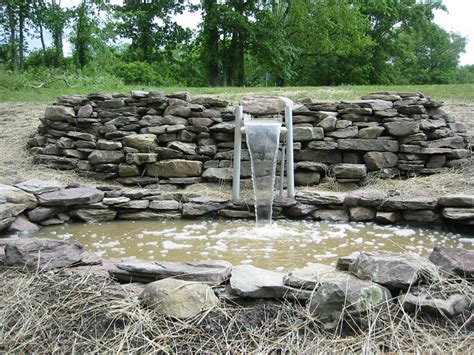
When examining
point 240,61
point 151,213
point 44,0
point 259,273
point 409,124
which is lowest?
point 151,213

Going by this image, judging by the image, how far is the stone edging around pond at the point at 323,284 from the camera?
2.29 meters

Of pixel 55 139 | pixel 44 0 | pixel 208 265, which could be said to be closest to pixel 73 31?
pixel 44 0

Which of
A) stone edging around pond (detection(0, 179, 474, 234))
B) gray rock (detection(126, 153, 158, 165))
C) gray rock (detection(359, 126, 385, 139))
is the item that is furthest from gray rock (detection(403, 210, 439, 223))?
gray rock (detection(126, 153, 158, 165))

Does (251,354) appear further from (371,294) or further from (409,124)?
(409,124)

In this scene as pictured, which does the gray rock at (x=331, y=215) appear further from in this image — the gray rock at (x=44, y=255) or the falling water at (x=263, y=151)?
the gray rock at (x=44, y=255)

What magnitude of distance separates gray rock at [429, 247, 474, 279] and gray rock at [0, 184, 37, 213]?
3.83m

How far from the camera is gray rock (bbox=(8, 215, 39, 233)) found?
4535mm

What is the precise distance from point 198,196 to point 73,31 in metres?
14.1

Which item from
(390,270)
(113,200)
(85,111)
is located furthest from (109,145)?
(390,270)

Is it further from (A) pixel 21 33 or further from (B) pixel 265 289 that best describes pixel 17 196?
(A) pixel 21 33

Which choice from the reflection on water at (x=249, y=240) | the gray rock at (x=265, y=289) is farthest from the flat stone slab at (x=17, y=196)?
the gray rock at (x=265, y=289)

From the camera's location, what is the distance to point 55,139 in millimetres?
6617

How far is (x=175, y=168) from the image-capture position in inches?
239

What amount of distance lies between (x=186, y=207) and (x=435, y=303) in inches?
129
